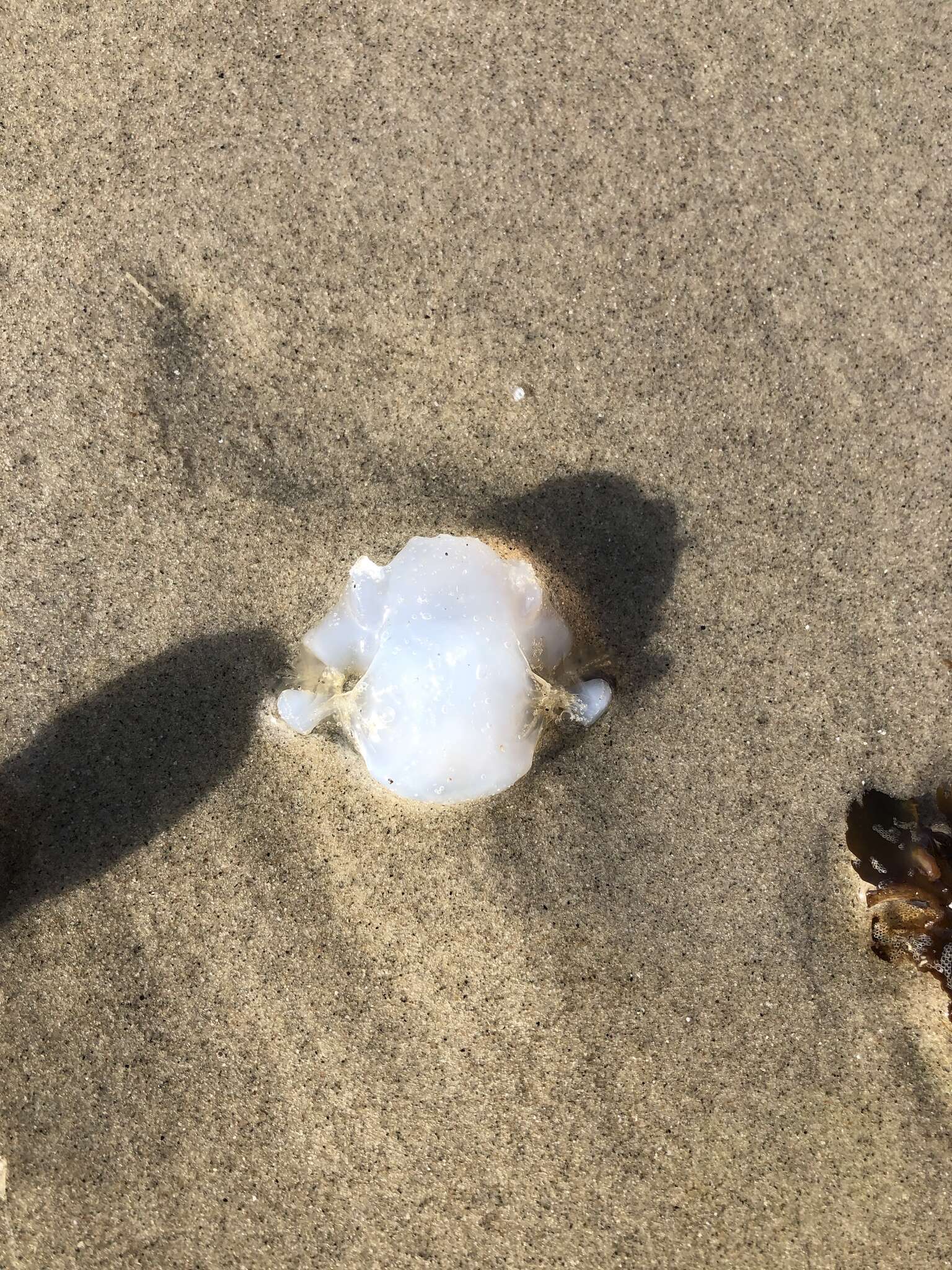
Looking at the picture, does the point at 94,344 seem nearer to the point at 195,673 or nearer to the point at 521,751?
the point at 195,673

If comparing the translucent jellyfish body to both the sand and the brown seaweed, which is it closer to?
the sand

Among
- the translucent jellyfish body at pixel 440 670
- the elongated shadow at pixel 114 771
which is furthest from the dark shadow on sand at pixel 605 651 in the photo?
the elongated shadow at pixel 114 771

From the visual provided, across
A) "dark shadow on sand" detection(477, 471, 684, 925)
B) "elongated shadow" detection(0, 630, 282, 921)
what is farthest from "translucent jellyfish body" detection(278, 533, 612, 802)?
"elongated shadow" detection(0, 630, 282, 921)

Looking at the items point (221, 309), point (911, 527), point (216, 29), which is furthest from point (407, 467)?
point (911, 527)

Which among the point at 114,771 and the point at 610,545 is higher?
the point at 610,545

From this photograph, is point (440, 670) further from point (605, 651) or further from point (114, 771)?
point (114, 771)

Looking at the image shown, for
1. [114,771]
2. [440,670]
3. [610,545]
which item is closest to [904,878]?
[610,545]
